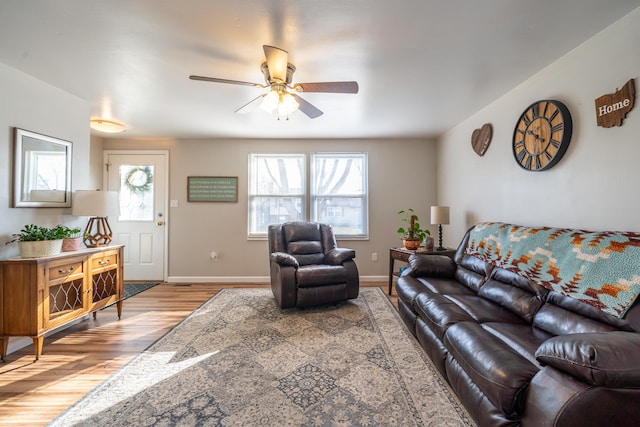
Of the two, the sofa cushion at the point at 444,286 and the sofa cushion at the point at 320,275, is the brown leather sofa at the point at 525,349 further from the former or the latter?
the sofa cushion at the point at 320,275

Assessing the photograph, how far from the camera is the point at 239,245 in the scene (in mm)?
4461

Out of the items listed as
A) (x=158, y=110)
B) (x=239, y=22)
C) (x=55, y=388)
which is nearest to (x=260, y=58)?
(x=239, y=22)

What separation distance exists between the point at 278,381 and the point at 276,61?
6.93 ft

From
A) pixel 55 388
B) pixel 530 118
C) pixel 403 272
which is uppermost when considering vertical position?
pixel 530 118

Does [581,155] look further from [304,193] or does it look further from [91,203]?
[91,203]

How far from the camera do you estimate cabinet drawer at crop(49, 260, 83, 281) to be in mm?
2222

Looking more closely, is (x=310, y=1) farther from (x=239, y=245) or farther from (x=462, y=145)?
(x=239, y=245)

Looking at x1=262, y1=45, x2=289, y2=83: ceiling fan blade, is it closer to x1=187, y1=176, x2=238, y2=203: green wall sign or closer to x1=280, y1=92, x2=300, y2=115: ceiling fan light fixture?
x1=280, y1=92, x2=300, y2=115: ceiling fan light fixture

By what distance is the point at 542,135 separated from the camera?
2.30 metres

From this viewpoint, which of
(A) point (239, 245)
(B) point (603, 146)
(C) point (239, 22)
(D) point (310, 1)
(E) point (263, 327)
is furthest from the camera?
(A) point (239, 245)

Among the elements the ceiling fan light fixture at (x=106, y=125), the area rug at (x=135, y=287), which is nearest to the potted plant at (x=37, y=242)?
the area rug at (x=135, y=287)

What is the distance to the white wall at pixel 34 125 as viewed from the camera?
2270mm

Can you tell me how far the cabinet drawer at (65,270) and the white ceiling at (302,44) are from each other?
5.44ft

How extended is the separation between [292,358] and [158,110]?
3.09 meters
